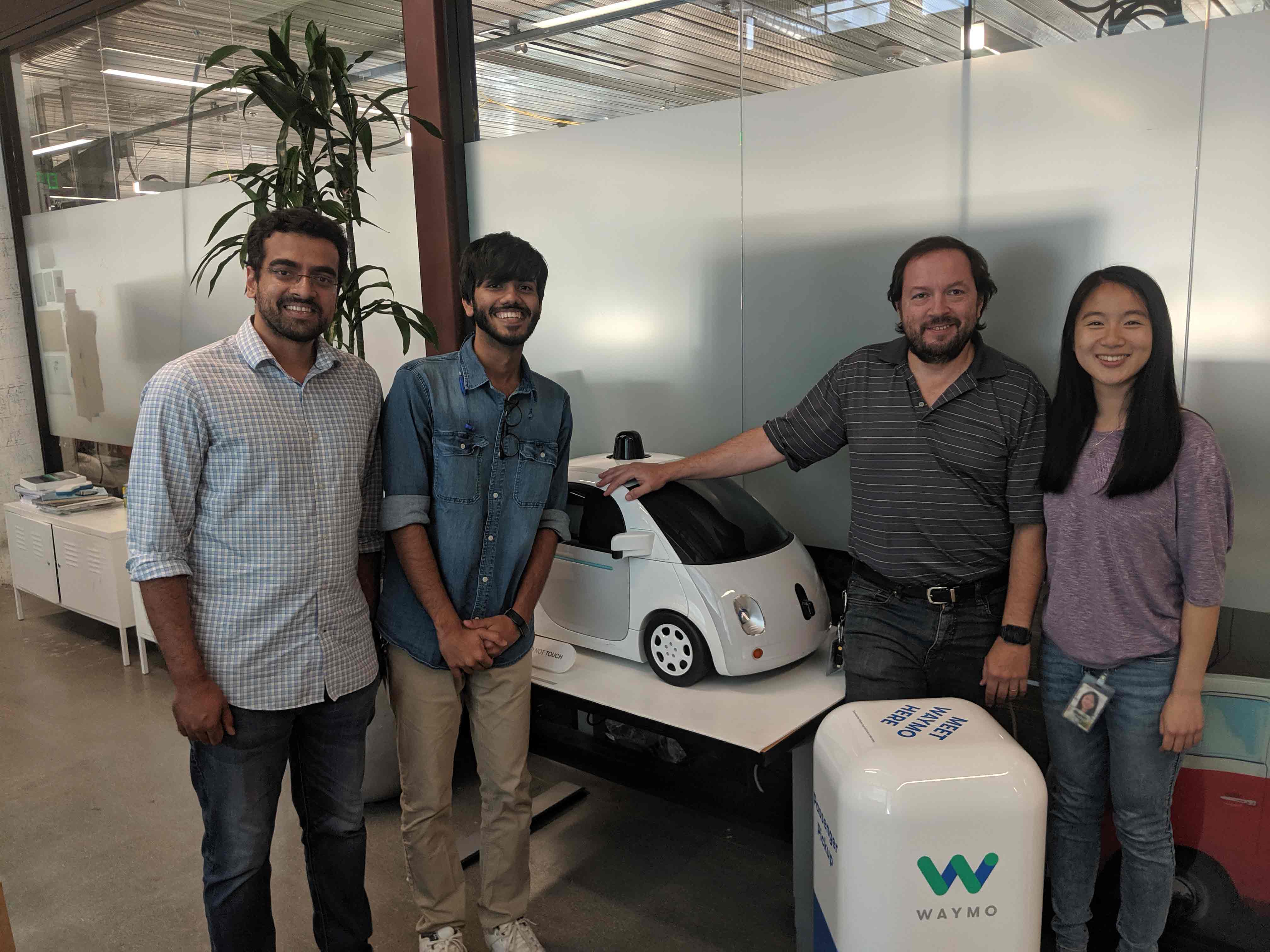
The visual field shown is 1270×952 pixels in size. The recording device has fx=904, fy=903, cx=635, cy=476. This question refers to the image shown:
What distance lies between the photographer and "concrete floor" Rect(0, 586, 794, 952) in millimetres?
2355

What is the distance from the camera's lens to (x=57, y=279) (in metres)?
5.70

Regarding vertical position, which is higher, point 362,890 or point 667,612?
point 667,612

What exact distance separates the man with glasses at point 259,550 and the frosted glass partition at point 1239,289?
1.92 meters

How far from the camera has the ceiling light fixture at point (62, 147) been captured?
5246 millimetres

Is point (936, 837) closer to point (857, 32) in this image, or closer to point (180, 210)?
point (857, 32)

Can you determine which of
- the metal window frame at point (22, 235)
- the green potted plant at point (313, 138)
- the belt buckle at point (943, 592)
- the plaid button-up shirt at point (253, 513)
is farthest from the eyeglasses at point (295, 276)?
the metal window frame at point (22, 235)

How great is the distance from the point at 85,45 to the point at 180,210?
1.24m

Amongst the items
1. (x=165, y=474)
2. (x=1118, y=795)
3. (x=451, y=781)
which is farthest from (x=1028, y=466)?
(x=165, y=474)

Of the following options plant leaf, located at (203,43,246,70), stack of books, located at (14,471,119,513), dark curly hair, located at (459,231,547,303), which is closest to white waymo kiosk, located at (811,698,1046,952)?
dark curly hair, located at (459,231,547,303)

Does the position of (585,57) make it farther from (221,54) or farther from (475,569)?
(475,569)

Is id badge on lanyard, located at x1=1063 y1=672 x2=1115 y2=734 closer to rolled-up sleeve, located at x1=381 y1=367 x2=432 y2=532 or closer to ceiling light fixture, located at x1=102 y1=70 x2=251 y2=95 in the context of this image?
rolled-up sleeve, located at x1=381 y1=367 x2=432 y2=532

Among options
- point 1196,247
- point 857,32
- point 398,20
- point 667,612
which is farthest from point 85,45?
point 1196,247

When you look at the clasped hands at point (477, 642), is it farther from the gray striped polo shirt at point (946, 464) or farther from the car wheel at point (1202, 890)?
the car wheel at point (1202, 890)

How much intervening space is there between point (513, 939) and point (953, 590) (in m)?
1.30
